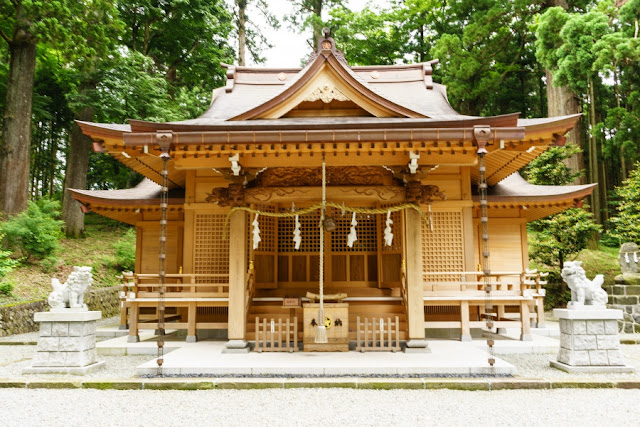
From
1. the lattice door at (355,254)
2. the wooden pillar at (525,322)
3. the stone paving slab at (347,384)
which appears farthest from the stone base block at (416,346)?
the wooden pillar at (525,322)

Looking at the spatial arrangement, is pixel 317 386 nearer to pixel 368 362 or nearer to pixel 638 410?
pixel 368 362

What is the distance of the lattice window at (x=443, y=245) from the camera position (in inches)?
391

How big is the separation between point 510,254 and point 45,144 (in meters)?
27.8

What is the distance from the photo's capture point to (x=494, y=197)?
11.0 meters

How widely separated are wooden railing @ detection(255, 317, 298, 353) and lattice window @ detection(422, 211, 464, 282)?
3.53 m

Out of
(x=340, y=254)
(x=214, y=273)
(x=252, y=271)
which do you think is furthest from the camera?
(x=340, y=254)

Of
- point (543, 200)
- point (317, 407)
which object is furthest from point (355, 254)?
point (317, 407)

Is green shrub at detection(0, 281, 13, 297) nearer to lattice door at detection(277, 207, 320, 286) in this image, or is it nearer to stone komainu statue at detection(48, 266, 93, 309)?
stone komainu statue at detection(48, 266, 93, 309)

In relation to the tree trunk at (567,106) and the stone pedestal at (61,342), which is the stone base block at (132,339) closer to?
the stone pedestal at (61,342)

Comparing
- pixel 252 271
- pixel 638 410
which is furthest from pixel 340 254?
pixel 638 410

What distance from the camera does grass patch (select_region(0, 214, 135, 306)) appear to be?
1314 cm

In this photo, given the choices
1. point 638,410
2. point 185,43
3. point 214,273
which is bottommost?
point 638,410

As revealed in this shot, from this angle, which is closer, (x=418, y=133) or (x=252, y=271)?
(x=418, y=133)

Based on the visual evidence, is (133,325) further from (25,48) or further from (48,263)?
(25,48)
